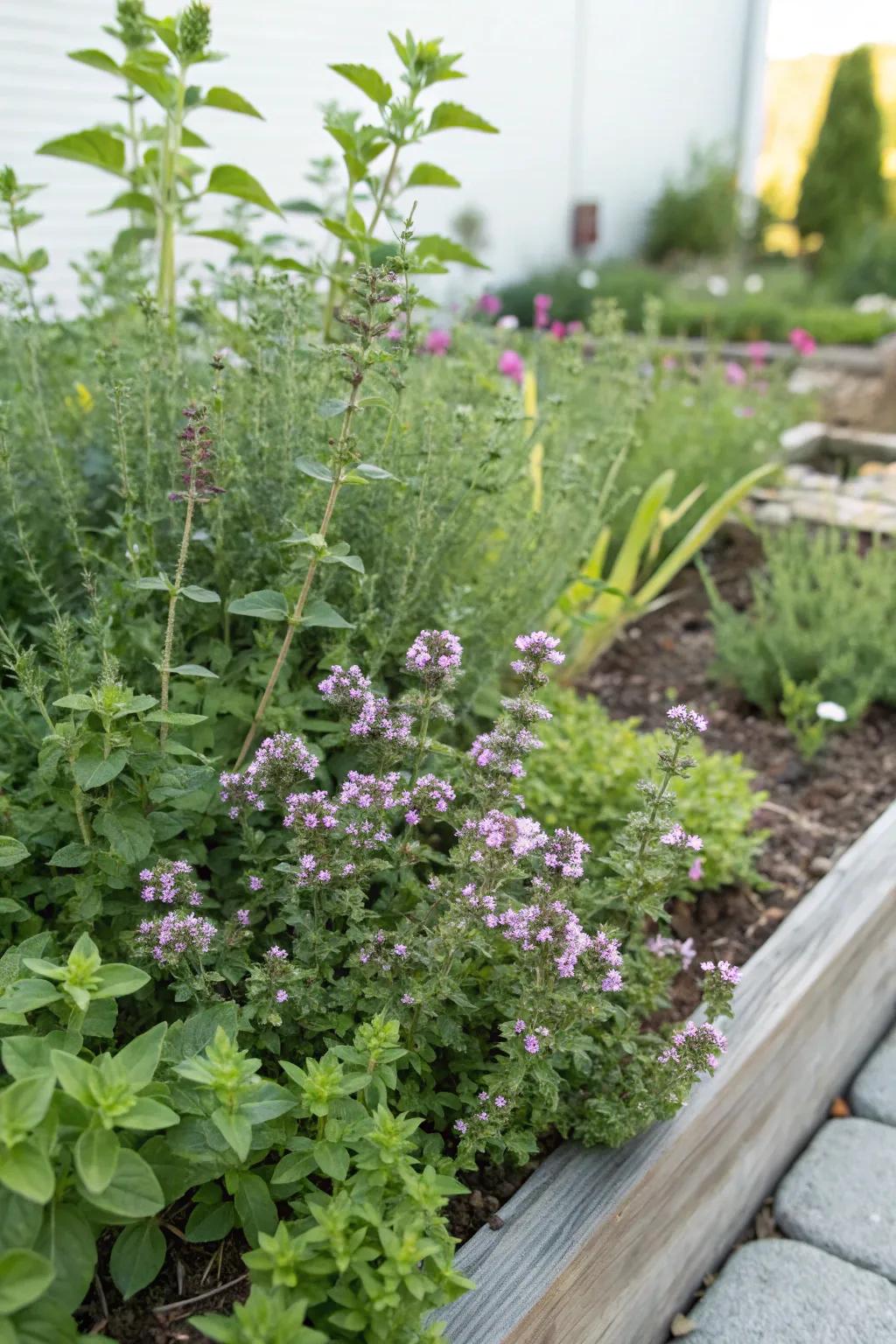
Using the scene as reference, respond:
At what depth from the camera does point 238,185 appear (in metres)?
2.30

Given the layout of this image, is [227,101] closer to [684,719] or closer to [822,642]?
[684,719]

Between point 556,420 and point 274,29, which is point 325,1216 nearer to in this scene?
point 556,420

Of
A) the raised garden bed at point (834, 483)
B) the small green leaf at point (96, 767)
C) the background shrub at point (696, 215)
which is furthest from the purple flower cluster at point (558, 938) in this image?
the background shrub at point (696, 215)

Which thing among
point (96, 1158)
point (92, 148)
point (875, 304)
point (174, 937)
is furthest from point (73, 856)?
point (875, 304)

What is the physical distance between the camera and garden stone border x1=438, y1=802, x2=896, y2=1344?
139 cm

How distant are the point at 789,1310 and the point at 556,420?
1.85 m

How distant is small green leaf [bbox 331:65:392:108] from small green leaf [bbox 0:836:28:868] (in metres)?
1.53

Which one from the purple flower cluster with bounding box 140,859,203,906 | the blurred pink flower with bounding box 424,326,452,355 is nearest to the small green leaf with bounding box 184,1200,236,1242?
the purple flower cluster with bounding box 140,859,203,906

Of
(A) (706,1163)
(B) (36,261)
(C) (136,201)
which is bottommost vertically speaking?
(A) (706,1163)

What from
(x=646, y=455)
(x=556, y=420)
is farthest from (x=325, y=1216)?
(x=646, y=455)

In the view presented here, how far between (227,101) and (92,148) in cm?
38

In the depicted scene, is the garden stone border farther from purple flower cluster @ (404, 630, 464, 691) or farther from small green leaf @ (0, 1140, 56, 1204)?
purple flower cluster @ (404, 630, 464, 691)

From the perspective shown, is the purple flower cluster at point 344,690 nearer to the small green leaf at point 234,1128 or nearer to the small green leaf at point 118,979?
the small green leaf at point 118,979

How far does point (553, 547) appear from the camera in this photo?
247 cm
